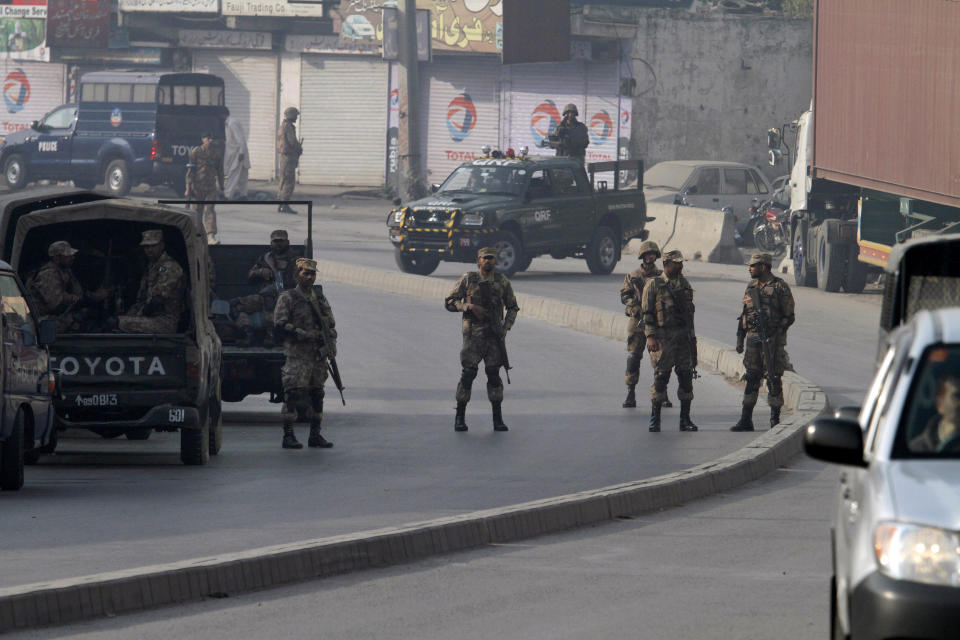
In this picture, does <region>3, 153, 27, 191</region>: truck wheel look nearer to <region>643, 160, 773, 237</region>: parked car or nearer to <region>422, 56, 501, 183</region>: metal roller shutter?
<region>422, 56, 501, 183</region>: metal roller shutter

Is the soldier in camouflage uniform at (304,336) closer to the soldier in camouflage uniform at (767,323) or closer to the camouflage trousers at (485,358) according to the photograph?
the camouflage trousers at (485,358)

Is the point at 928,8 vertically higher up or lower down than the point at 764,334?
higher up

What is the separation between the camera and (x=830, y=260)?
92.2 ft

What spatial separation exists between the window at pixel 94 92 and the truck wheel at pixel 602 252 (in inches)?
627

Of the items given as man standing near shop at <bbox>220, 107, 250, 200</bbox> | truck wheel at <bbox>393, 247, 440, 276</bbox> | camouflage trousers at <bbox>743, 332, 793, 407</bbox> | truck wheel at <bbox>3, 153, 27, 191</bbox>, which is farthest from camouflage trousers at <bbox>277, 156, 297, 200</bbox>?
camouflage trousers at <bbox>743, 332, 793, 407</bbox>

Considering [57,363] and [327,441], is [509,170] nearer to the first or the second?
[327,441]

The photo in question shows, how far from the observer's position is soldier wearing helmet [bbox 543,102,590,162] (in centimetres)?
3161

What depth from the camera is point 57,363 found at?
13.2 metres

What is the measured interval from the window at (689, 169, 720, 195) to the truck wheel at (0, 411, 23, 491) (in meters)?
26.9

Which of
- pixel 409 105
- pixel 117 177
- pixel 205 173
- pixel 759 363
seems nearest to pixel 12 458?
pixel 759 363

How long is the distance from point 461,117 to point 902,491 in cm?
4301

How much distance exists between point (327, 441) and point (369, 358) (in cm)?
556

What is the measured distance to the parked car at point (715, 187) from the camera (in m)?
36.7

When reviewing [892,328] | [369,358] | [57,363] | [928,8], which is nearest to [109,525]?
[57,363]
